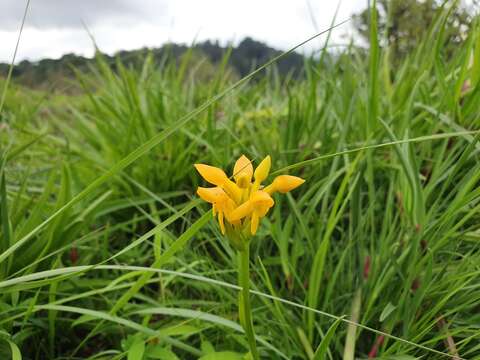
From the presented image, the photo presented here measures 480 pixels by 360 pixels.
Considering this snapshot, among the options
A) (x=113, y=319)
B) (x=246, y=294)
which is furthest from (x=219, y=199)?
(x=113, y=319)

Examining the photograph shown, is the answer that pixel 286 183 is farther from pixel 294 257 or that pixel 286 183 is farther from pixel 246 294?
pixel 294 257

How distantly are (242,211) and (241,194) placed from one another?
0.04 metres

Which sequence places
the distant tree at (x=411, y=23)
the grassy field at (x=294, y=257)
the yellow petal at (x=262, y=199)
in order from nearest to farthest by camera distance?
Result: the yellow petal at (x=262, y=199), the grassy field at (x=294, y=257), the distant tree at (x=411, y=23)

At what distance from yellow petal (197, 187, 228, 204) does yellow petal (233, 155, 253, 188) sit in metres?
0.03

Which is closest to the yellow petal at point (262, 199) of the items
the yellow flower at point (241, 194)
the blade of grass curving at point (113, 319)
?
the yellow flower at point (241, 194)

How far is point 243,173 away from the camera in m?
0.59

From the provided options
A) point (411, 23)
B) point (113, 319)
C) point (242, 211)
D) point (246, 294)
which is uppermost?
point (411, 23)

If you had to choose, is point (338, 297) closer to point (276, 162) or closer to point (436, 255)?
point (436, 255)

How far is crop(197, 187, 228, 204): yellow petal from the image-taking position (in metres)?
0.54

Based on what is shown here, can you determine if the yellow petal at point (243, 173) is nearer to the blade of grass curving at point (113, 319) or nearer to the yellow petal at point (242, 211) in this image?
the yellow petal at point (242, 211)

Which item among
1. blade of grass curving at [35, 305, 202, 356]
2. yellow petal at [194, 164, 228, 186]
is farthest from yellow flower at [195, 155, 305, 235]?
blade of grass curving at [35, 305, 202, 356]

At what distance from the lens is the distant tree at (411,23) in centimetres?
150

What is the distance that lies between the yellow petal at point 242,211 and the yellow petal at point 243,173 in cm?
3

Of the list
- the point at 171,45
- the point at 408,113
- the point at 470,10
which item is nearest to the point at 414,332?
the point at 408,113
